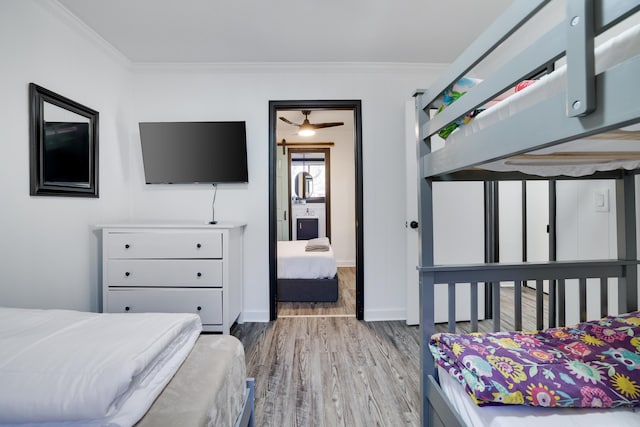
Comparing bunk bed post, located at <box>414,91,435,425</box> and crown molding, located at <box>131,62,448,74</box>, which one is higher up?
crown molding, located at <box>131,62,448,74</box>

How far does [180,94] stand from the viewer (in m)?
2.88

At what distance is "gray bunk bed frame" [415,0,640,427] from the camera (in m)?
0.54

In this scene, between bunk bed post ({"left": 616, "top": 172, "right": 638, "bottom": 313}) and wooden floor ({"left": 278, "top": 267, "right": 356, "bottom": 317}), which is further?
wooden floor ({"left": 278, "top": 267, "right": 356, "bottom": 317})

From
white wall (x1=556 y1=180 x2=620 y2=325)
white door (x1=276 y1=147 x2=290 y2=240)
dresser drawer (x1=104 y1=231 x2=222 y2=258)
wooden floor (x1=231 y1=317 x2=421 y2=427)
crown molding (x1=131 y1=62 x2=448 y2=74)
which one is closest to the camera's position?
wooden floor (x1=231 y1=317 x2=421 y2=427)

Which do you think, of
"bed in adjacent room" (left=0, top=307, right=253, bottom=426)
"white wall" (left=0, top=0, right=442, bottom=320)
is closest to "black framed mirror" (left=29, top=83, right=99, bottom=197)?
"white wall" (left=0, top=0, right=442, bottom=320)

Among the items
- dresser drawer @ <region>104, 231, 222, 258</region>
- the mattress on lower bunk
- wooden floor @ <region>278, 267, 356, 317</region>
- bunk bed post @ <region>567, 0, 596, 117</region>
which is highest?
bunk bed post @ <region>567, 0, 596, 117</region>

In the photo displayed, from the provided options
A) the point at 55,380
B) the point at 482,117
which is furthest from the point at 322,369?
the point at 482,117

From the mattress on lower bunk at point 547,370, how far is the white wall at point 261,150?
5.46 feet

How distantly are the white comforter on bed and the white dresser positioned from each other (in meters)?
1.33

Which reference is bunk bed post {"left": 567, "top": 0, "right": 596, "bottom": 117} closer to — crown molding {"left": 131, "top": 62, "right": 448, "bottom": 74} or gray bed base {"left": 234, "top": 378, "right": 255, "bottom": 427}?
gray bed base {"left": 234, "top": 378, "right": 255, "bottom": 427}

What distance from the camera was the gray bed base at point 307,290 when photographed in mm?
3365

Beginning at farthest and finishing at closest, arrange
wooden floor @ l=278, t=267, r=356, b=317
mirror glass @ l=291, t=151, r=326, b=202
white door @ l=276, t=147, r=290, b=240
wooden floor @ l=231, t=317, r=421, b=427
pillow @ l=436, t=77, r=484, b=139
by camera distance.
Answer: mirror glass @ l=291, t=151, r=326, b=202 < white door @ l=276, t=147, r=290, b=240 < wooden floor @ l=278, t=267, r=356, b=317 < wooden floor @ l=231, t=317, r=421, b=427 < pillow @ l=436, t=77, r=484, b=139

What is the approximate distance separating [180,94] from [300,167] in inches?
140

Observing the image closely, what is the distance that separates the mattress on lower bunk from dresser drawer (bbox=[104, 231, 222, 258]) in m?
1.76
